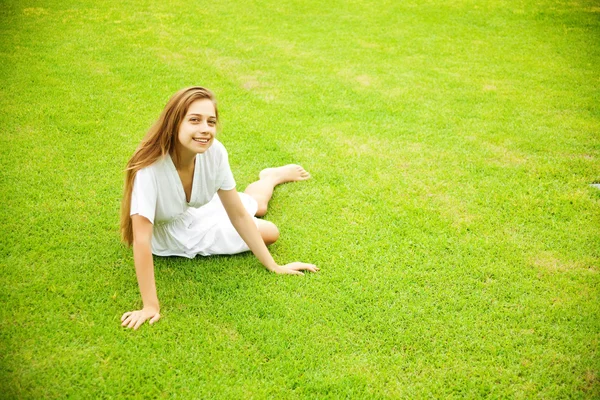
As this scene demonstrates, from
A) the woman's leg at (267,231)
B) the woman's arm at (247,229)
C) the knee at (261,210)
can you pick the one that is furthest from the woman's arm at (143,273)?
the knee at (261,210)

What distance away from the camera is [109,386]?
2631 mm

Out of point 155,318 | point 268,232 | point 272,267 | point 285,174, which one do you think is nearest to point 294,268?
Result: point 272,267

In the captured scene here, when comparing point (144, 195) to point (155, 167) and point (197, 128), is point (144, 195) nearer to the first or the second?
point (155, 167)

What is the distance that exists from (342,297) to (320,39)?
6.24m

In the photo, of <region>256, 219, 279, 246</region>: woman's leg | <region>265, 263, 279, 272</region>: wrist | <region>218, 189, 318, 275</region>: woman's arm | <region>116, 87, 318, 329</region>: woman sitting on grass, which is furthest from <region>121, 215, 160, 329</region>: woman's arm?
<region>256, 219, 279, 246</region>: woman's leg

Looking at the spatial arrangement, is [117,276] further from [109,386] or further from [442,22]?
[442,22]

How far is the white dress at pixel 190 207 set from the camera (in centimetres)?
294

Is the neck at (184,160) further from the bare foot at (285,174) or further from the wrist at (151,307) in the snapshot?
the bare foot at (285,174)

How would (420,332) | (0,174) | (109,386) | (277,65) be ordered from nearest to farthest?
1. (109,386)
2. (420,332)
3. (0,174)
4. (277,65)

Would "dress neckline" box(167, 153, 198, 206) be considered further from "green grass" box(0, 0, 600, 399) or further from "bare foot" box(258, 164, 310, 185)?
"bare foot" box(258, 164, 310, 185)

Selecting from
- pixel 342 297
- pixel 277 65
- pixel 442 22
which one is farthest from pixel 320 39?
pixel 342 297

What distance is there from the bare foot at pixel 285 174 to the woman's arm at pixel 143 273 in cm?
175

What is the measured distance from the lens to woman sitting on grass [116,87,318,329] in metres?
2.91

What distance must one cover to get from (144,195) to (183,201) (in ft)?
1.18
